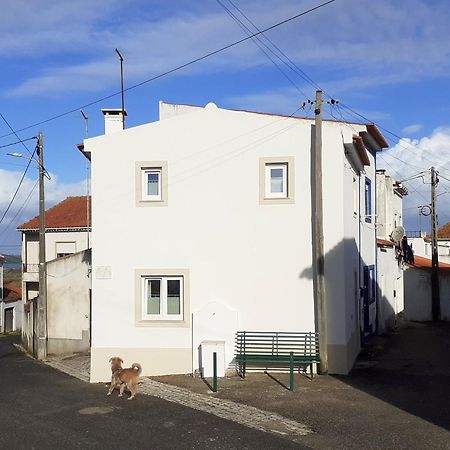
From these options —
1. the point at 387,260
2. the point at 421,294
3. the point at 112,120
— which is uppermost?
the point at 112,120

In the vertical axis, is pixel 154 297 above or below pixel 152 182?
below

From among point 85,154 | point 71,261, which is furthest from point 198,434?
point 71,261

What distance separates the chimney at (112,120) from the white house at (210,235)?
1937 millimetres

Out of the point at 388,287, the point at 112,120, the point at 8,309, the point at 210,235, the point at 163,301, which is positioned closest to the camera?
the point at 210,235

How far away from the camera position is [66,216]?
41625 millimetres

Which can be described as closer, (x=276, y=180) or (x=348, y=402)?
(x=348, y=402)

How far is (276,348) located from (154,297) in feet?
10.1

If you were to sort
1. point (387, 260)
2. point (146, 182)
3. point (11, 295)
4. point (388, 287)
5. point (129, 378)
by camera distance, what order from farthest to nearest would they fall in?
point (11, 295), point (388, 287), point (387, 260), point (146, 182), point (129, 378)

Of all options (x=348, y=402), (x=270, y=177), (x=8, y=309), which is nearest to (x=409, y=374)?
(x=348, y=402)

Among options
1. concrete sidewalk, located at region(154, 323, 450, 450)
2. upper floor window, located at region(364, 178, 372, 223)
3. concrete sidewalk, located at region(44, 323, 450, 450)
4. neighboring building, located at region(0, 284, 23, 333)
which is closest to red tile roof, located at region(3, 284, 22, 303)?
neighboring building, located at region(0, 284, 23, 333)

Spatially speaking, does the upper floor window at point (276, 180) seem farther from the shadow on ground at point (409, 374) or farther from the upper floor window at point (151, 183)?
the shadow on ground at point (409, 374)

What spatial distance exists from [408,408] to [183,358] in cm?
565

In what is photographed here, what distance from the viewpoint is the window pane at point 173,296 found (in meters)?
15.3

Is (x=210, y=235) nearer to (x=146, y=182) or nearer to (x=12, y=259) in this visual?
(x=146, y=182)
